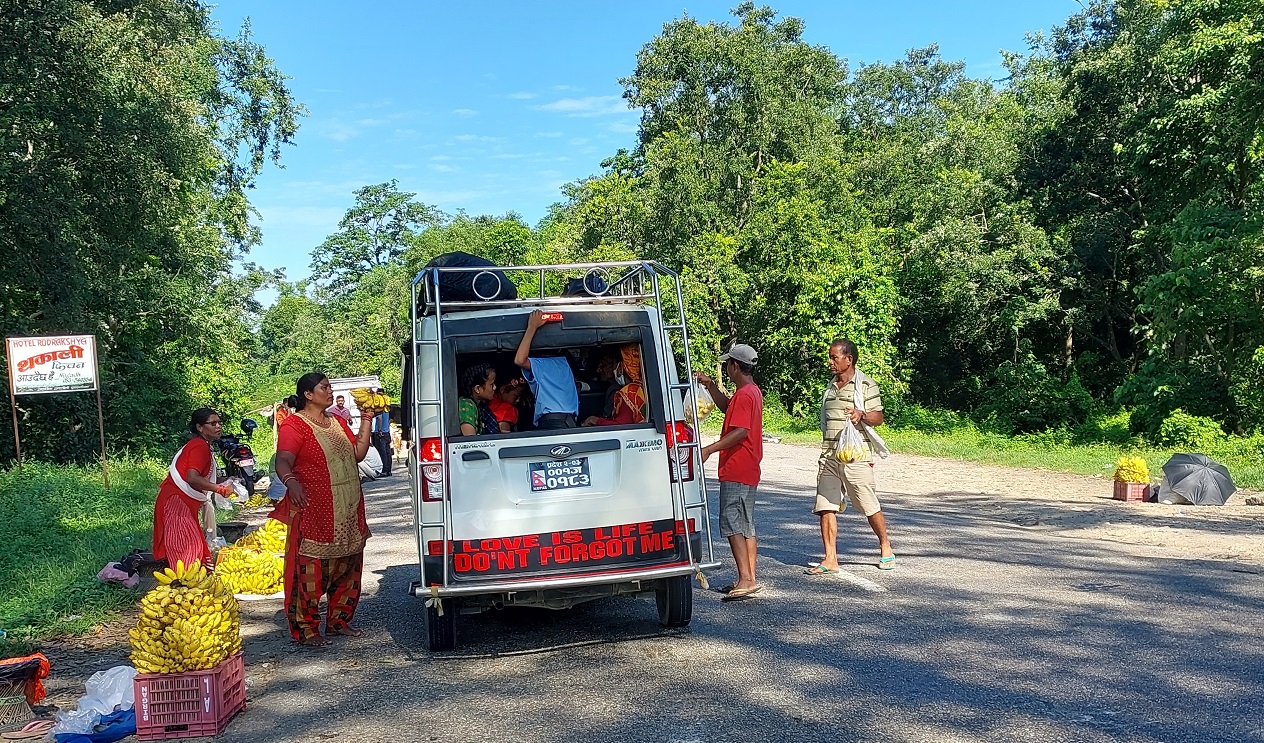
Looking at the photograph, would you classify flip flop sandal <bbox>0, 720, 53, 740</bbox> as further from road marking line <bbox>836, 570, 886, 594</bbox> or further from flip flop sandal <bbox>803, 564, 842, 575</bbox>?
flip flop sandal <bbox>803, 564, 842, 575</bbox>

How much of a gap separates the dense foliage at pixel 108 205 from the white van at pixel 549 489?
12220 mm

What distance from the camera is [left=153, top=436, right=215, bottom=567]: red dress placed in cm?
793

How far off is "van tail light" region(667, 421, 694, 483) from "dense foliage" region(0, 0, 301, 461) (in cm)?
1321

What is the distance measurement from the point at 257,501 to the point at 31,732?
40.6 feet

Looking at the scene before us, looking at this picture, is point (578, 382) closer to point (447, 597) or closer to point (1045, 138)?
point (447, 597)

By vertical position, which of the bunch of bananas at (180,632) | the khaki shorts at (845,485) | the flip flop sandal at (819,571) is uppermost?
the khaki shorts at (845,485)

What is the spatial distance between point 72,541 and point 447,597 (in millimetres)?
7491

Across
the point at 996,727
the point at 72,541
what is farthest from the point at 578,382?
the point at 72,541

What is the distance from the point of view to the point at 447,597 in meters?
6.26

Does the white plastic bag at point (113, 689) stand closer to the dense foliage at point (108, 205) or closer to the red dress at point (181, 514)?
the red dress at point (181, 514)

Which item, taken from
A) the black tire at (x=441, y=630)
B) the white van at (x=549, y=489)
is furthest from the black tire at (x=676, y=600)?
the black tire at (x=441, y=630)

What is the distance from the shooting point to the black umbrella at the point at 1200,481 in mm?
13859

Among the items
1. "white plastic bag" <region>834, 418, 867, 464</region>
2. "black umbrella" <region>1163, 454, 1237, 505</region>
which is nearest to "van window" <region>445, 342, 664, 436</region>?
"white plastic bag" <region>834, 418, 867, 464</region>

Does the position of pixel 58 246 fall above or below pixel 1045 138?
below
